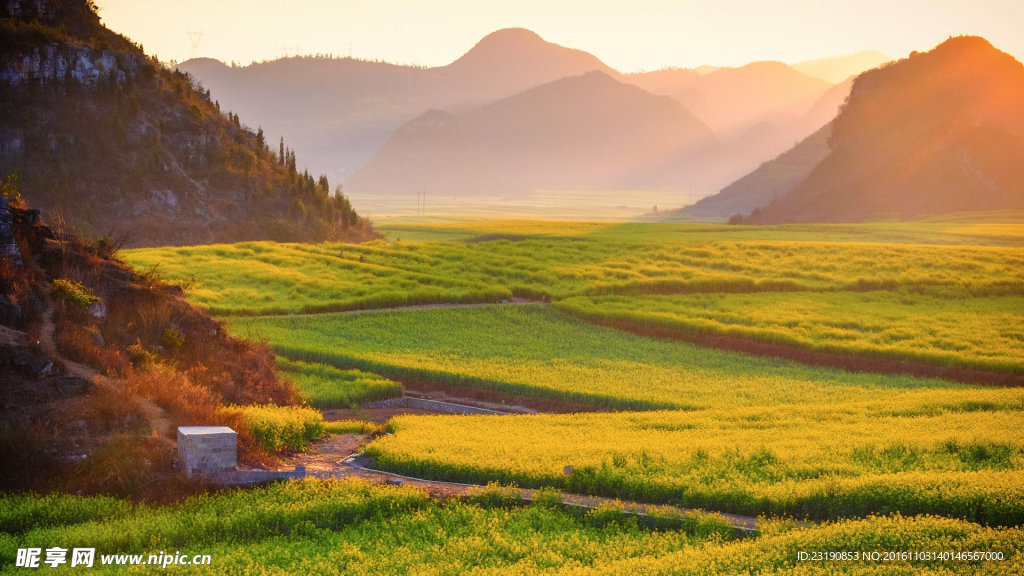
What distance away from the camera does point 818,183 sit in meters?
168

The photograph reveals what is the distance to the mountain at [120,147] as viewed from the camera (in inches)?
2832

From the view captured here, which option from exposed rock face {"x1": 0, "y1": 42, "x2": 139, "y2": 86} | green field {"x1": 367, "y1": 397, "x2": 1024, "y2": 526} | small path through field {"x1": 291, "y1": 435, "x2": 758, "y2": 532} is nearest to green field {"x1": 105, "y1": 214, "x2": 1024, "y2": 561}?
green field {"x1": 367, "y1": 397, "x2": 1024, "y2": 526}

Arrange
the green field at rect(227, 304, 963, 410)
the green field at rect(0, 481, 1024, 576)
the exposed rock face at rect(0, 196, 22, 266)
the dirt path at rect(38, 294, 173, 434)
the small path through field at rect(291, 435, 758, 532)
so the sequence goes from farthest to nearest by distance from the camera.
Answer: the green field at rect(227, 304, 963, 410) → the exposed rock face at rect(0, 196, 22, 266) → the dirt path at rect(38, 294, 173, 434) → the small path through field at rect(291, 435, 758, 532) → the green field at rect(0, 481, 1024, 576)

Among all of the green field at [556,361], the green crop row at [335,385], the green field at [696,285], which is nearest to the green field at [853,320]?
the green field at [696,285]

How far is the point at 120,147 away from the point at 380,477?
215ft

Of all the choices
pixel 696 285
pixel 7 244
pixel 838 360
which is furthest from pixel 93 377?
pixel 696 285

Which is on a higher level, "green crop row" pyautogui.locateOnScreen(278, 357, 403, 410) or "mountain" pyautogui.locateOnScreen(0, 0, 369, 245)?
"mountain" pyautogui.locateOnScreen(0, 0, 369, 245)

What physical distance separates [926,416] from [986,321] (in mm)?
23140

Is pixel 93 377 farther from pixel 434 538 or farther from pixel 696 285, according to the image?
pixel 696 285

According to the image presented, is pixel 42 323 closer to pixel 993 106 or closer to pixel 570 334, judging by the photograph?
pixel 570 334

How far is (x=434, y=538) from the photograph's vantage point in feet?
55.0

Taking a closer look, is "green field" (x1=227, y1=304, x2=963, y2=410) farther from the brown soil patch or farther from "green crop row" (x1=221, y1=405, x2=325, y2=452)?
"green crop row" (x1=221, y1=405, x2=325, y2=452)

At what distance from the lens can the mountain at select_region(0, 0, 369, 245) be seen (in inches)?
2832

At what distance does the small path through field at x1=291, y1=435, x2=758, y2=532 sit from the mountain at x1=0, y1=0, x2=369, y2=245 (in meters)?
52.8
